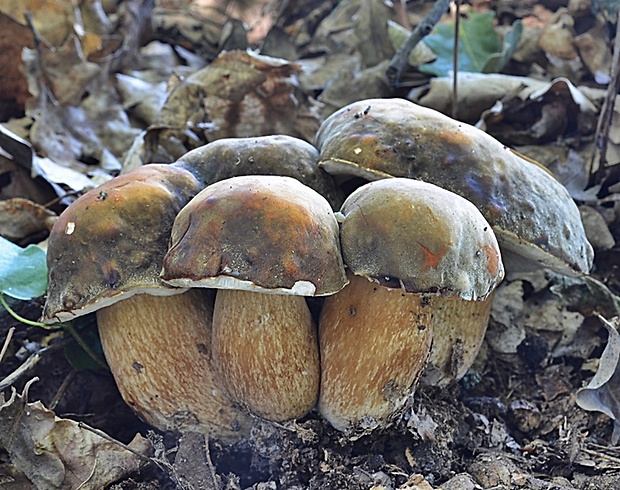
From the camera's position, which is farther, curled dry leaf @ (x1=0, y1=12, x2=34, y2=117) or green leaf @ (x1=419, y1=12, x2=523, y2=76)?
curled dry leaf @ (x1=0, y1=12, x2=34, y2=117)

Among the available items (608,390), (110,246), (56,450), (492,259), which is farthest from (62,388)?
(608,390)

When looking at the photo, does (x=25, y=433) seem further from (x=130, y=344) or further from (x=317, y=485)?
(x=317, y=485)

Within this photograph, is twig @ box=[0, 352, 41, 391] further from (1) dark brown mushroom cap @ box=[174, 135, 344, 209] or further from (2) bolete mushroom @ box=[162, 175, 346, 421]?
(1) dark brown mushroom cap @ box=[174, 135, 344, 209]

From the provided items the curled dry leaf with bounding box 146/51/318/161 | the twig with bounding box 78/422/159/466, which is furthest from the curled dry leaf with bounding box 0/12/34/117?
the twig with bounding box 78/422/159/466

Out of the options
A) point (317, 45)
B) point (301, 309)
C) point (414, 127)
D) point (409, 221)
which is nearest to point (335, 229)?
point (409, 221)

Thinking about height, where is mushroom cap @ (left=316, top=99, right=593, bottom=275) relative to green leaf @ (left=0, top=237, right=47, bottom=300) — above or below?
above

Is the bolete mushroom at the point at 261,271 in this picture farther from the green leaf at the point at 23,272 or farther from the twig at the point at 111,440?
the green leaf at the point at 23,272
